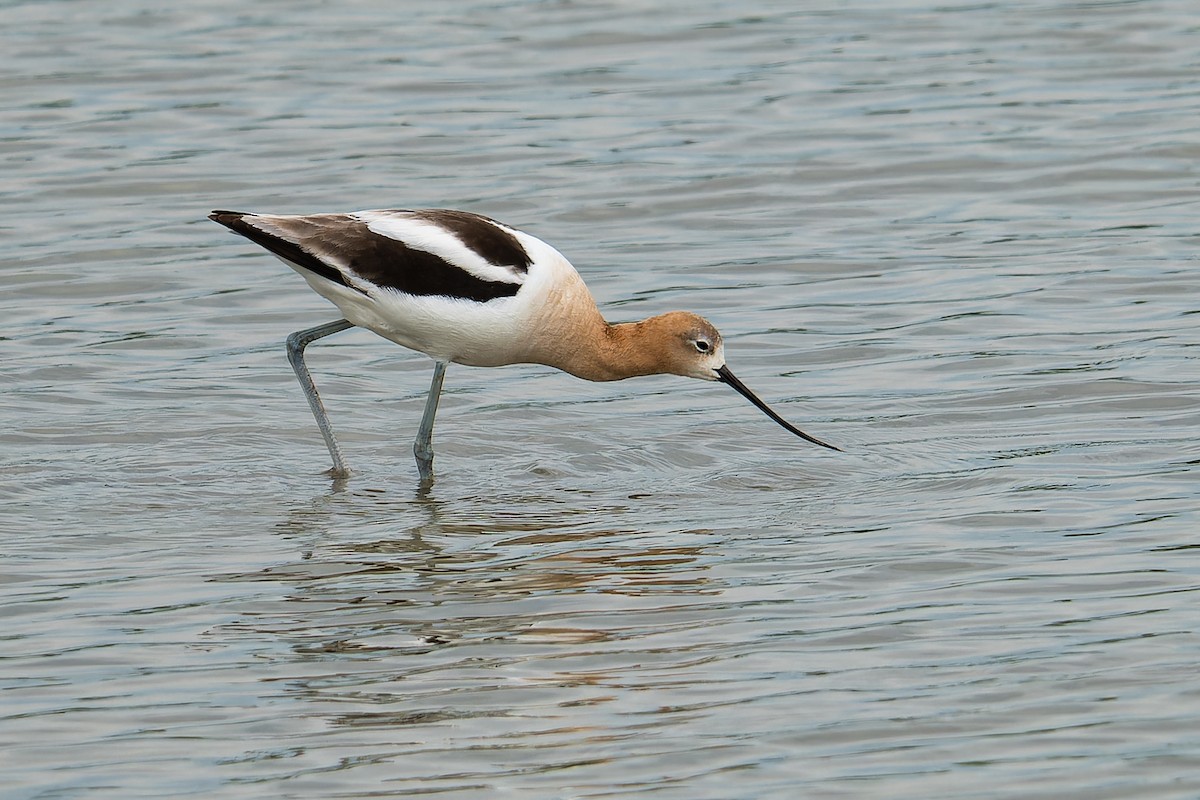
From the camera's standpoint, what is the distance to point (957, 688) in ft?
19.8

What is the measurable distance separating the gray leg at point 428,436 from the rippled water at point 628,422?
0.37ft

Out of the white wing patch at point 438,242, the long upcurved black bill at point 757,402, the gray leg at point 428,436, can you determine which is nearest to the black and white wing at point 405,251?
the white wing patch at point 438,242

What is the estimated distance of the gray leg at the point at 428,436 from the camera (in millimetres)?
8992

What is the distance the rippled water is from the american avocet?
1.61 feet

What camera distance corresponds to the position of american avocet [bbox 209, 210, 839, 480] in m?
8.48

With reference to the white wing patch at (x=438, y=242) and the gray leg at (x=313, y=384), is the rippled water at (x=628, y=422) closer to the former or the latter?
the gray leg at (x=313, y=384)

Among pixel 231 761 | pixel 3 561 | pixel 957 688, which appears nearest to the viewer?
pixel 231 761

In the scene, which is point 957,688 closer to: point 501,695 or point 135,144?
point 501,695

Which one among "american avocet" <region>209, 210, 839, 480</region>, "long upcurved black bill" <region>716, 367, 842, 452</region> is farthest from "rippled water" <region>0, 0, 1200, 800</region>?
"american avocet" <region>209, 210, 839, 480</region>

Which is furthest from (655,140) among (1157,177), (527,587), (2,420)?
(527,587)

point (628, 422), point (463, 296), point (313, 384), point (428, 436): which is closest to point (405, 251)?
point (463, 296)

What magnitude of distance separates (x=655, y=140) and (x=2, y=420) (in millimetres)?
6515

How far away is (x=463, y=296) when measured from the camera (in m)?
8.47

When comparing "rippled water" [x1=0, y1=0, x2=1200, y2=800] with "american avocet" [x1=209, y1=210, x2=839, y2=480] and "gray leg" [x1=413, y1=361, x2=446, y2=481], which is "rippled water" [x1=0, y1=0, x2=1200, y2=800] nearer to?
"gray leg" [x1=413, y1=361, x2=446, y2=481]
